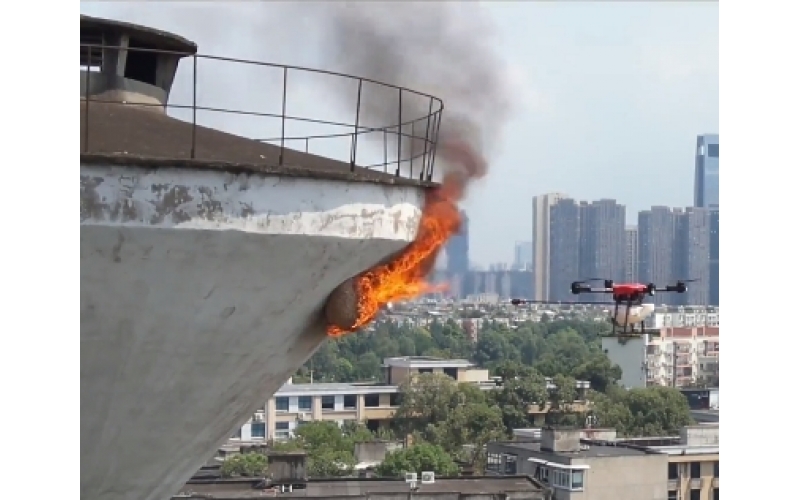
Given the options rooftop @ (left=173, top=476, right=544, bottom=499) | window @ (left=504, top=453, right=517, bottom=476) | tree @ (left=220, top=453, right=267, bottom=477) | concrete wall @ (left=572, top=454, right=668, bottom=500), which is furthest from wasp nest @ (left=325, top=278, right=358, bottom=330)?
tree @ (left=220, top=453, right=267, bottom=477)

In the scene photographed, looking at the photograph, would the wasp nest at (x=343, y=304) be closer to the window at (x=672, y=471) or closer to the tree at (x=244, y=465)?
the tree at (x=244, y=465)

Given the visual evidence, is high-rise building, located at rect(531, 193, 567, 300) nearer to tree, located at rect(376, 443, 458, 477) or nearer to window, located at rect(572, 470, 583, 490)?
tree, located at rect(376, 443, 458, 477)

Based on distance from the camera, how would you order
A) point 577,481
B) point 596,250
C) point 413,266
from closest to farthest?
point 413,266
point 577,481
point 596,250

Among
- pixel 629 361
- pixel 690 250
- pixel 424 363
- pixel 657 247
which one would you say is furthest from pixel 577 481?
pixel 657 247

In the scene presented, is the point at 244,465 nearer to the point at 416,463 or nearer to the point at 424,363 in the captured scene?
the point at 416,463

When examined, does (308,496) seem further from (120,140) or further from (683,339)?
(683,339)
